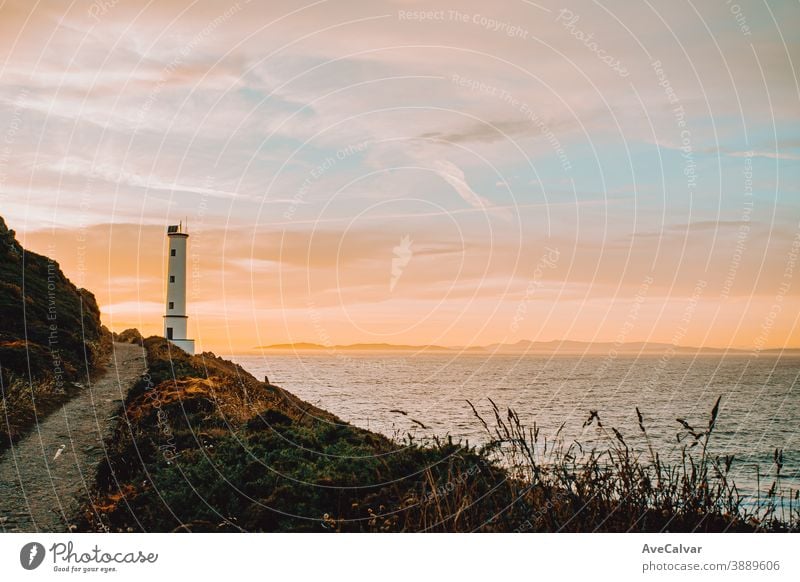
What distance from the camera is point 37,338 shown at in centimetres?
1927

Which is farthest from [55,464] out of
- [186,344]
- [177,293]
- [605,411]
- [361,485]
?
[605,411]

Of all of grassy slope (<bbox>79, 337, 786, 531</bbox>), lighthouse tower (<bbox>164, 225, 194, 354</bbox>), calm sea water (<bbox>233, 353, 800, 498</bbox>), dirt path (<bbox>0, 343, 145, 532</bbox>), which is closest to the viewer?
grassy slope (<bbox>79, 337, 786, 531</bbox>)

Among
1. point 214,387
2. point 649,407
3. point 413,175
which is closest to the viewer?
point 214,387

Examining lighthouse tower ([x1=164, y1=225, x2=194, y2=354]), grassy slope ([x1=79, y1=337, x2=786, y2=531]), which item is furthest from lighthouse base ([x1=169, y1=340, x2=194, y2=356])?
grassy slope ([x1=79, y1=337, x2=786, y2=531])

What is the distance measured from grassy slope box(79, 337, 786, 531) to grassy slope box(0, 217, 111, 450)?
2839mm

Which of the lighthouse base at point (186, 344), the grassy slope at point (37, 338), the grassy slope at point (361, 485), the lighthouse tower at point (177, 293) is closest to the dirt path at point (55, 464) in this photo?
the grassy slope at point (361, 485)

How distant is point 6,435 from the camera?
13328 mm

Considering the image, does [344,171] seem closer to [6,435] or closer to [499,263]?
[6,435]

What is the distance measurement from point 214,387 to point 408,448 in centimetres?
842

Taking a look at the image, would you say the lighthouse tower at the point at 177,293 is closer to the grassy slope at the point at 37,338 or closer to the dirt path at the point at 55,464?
the grassy slope at the point at 37,338

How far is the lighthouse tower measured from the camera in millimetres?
36688

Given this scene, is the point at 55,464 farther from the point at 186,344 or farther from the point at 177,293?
the point at 177,293

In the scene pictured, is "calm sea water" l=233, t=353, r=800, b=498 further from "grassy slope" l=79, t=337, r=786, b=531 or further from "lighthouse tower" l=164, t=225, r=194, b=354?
"lighthouse tower" l=164, t=225, r=194, b=354
